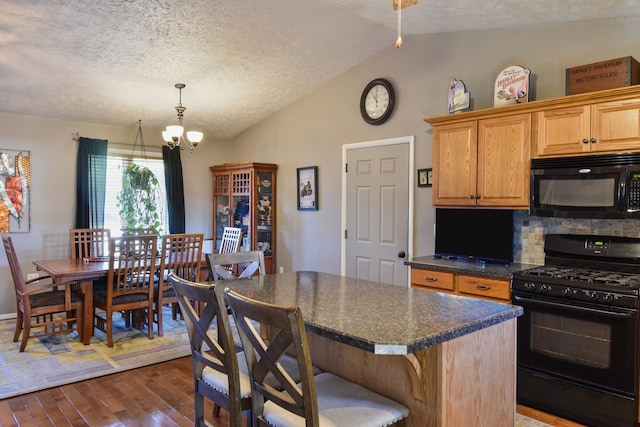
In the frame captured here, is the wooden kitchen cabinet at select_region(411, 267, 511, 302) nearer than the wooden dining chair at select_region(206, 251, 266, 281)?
No

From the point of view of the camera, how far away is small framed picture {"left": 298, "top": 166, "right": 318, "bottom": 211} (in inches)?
212

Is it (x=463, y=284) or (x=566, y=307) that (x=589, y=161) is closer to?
(x=566, y=307)

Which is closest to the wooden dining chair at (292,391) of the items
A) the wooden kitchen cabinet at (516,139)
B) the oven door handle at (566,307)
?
the oven door handle at (566,307)

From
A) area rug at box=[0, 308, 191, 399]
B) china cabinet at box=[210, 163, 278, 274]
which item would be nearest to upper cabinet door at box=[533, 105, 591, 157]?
area rug at box=[0, 308, 191, 399]

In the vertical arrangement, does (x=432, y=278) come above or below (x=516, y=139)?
below

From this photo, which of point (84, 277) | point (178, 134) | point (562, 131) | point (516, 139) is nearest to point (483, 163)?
point (516, 139)

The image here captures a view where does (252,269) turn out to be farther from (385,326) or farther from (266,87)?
(266,87)

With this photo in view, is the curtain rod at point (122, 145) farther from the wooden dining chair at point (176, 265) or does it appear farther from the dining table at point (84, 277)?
the wooden dining chair at point (176, 265)

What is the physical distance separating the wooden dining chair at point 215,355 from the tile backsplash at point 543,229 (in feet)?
8.28

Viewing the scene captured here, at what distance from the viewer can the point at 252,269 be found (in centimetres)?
284

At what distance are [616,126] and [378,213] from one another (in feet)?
7.62

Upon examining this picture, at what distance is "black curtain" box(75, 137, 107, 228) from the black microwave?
490 cm

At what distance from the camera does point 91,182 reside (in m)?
5.45

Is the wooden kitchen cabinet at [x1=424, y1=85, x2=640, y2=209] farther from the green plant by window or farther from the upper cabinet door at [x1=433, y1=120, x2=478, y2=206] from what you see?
the green plant by window
